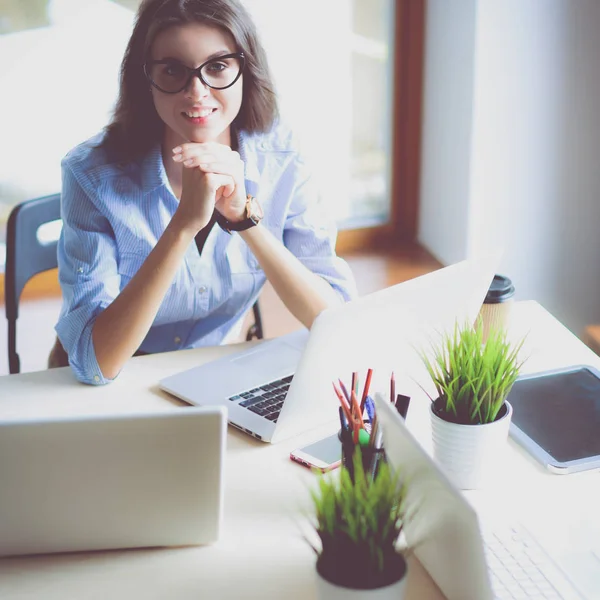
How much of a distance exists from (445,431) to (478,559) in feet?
0.96

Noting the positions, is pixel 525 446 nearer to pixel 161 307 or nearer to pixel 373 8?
pixel 161 307

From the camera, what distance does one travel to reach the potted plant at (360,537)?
0.83 meters

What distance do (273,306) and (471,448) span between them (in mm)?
2177

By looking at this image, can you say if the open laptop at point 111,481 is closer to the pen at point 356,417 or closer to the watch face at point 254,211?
the pen at point 356,417

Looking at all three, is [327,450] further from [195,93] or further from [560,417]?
[195,93]

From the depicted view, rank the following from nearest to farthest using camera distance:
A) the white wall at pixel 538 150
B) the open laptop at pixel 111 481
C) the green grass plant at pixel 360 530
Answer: the green grass plant at pixel 360 530
the open laptop at pixel 111 481
the white wall at pixel 538 150

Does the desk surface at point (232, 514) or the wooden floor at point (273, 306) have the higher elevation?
the desk surface at point (232, 514)

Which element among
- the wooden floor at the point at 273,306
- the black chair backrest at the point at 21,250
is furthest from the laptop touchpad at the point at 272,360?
the wooden floor at the point at 273,306

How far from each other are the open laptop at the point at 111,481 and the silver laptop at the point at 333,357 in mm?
252

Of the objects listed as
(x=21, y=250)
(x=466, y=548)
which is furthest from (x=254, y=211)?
(x=466, y=548)

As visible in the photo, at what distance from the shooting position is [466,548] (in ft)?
2.88

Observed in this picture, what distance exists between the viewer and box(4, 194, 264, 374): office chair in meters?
1.84

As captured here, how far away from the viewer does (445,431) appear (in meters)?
1.15

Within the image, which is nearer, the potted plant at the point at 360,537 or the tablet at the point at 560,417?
the potted plant at the point at 360,537
